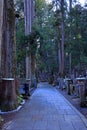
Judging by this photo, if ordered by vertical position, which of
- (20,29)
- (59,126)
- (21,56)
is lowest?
(59,126)

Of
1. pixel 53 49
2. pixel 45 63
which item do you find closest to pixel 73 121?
pixel 53 49

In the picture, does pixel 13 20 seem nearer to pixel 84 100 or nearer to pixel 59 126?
pixel 84 100

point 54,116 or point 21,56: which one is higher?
point 21,56

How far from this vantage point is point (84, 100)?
601 inches

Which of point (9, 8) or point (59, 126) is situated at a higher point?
point (9, 8)

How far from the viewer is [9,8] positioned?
16125 mm

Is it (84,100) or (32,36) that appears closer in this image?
(84,100)

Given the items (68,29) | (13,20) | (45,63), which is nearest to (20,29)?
(68,29)

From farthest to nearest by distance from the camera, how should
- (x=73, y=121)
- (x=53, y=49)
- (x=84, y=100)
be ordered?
(x=53, y=49) → (x=84, y=100) → (x=73, y=121)

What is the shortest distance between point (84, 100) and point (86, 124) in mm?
5826

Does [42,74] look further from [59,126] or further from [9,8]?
[59,126]

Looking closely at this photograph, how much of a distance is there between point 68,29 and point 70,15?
8.33ft

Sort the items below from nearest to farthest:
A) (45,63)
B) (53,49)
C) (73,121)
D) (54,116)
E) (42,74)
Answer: (73,121), (54,116), (53,49), (45,63), (42,74)

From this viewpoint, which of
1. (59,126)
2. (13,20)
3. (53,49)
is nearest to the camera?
(59,126)
